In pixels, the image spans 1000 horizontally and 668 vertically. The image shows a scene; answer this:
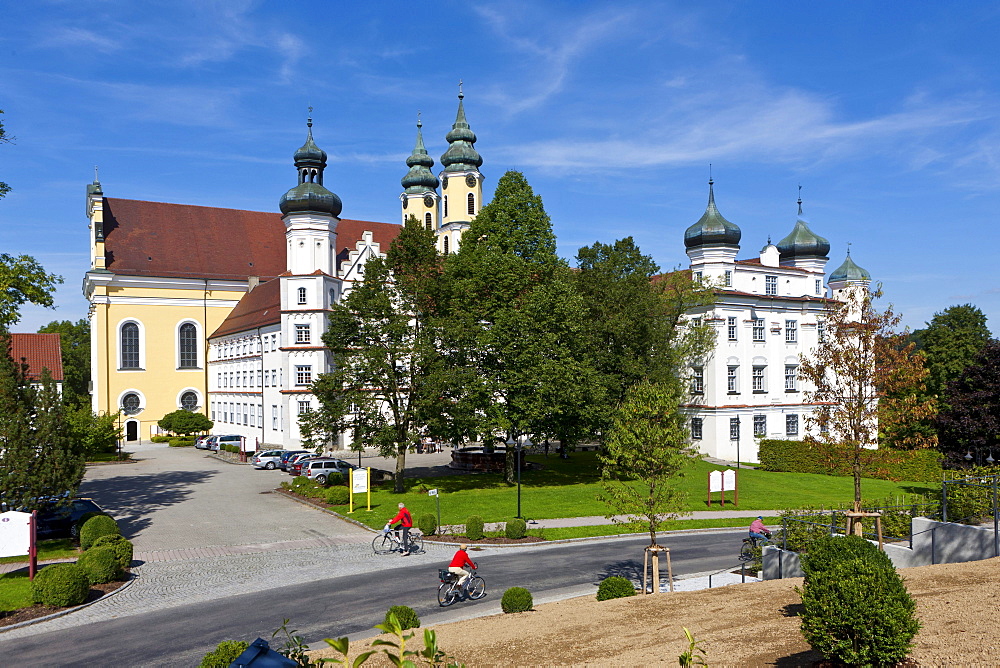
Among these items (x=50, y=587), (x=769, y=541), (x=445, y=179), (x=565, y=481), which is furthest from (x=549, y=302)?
(x=445, y=179)

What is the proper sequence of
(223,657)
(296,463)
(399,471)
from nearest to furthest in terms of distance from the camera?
(223,657)
(399,471)
(296,463)

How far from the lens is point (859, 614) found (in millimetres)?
8711

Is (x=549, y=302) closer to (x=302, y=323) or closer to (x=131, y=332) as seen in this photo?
(x=302, y=323)

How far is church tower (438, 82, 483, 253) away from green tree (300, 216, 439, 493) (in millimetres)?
34238

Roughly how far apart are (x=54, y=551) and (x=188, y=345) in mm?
51828

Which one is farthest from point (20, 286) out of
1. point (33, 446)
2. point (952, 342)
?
Result: point (952, 342)

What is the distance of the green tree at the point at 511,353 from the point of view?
35.7 m

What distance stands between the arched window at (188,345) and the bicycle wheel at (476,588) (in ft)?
205

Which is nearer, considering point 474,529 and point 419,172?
point 474,529

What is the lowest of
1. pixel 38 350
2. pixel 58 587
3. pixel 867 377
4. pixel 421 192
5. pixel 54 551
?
pixel 54 551

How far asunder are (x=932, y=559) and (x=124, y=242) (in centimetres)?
7376

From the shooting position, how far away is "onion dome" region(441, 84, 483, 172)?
70.7m

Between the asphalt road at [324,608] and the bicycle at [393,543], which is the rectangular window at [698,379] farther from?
the bicycle at [393,543]

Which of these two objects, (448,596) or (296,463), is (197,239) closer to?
(296,463)
